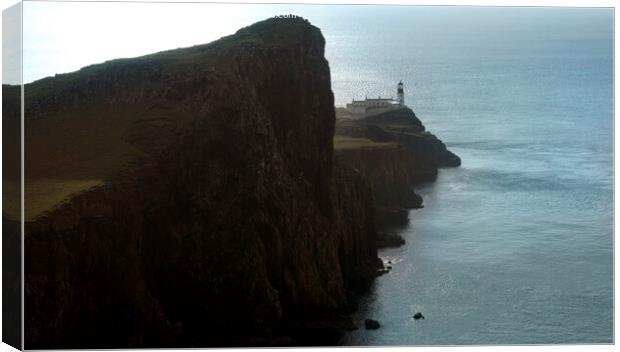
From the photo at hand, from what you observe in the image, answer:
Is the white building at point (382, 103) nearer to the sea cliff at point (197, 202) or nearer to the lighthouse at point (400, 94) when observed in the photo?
the lighthouse at point (400, 94)

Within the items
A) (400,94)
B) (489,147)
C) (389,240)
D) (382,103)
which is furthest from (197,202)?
(489,147)

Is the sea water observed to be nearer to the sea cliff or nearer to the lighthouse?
the lighthouse

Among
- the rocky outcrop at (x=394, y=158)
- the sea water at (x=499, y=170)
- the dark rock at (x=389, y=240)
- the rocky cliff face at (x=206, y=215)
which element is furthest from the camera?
the rocky outcrop at (x=394, y=158)

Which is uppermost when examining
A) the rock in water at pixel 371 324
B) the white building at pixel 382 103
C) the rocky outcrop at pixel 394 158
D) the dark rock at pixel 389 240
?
the white building at pixel 382 103

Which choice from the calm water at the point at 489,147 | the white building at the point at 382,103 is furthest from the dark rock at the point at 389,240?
the white building at the point at 382,103

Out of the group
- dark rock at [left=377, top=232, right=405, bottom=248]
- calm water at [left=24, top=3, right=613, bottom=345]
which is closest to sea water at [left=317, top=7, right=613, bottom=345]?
calm water at [left=24, top=3, right=613, bottom=345]
